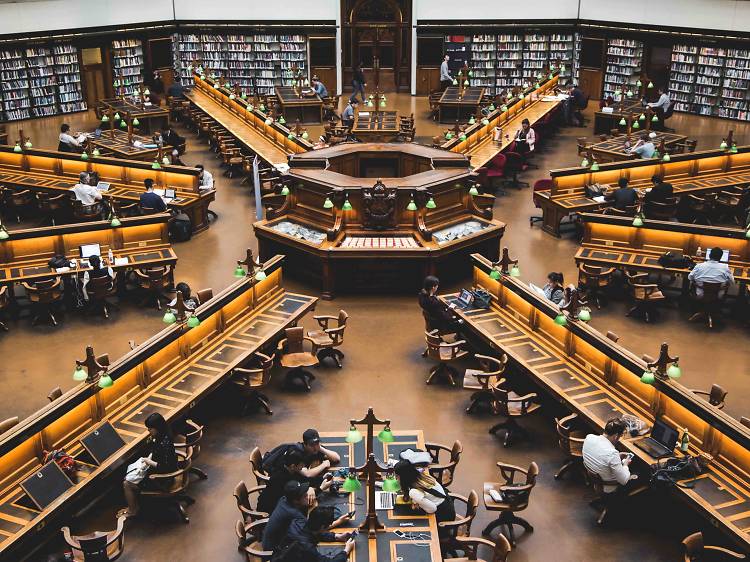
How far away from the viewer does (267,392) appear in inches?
448

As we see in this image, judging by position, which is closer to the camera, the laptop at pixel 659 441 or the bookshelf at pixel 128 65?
the laptop at pixel 659 441

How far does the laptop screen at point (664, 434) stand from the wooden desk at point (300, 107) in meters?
17.9

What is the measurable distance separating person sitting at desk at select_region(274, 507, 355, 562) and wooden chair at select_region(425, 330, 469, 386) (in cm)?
414

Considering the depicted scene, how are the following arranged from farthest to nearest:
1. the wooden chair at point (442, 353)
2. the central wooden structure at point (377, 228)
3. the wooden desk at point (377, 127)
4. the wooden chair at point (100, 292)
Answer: the wooden desk at point (377, 127)
the central wooden structure at point (377, 228)
the wooden chair at point (100, 292)
the wooden chair at point (442, 353)

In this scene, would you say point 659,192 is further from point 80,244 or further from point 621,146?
point 80,244

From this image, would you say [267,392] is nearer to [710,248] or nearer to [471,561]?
[471,561]

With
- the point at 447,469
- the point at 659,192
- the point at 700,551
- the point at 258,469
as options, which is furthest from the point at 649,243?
the point at 258,469

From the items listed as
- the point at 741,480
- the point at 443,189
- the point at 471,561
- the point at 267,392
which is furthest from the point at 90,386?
the point at 443,189

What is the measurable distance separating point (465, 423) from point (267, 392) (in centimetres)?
270

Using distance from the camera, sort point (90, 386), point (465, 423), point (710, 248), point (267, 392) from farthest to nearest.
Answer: point (710, 248)
point (267, 392)
point (465, 423)
point (90, 386)

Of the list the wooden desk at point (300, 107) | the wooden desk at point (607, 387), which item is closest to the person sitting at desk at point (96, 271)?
the wooden desk at point (607, 387)

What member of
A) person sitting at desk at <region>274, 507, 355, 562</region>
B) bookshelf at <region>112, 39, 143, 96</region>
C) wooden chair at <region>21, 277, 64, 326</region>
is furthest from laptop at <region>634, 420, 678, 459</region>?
bookshelf at <region>112, 39, 143, 96</region>

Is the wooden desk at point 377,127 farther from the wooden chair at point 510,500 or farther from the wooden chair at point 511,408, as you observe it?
the wooden chair at point 510,500

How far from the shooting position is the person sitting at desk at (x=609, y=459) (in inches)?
331
